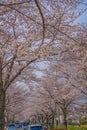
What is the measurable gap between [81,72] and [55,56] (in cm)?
627

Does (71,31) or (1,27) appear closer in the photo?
(1,27)

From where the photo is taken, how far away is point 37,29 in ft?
43.7

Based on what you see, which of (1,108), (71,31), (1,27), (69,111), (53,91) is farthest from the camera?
(69,111)

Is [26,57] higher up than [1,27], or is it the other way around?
[1,27]

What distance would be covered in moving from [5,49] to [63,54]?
2.77 meters

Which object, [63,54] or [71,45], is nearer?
[71,45]

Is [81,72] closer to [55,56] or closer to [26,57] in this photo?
→ [55,56]

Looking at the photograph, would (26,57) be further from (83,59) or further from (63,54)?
(83,59)

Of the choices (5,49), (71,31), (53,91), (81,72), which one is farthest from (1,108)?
(53,91)

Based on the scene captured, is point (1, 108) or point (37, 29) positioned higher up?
point (37, 29)

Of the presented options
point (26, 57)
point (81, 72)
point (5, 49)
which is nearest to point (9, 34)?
point (5, 49)

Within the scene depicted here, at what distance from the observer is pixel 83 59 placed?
47.5 feet

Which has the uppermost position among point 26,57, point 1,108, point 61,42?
point 61,42

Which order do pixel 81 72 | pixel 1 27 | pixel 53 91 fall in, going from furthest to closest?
pixel 53 91 < pixel 81 72 < pixel 1 27
